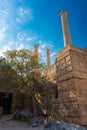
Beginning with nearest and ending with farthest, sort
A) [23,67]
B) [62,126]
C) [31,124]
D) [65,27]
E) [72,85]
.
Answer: [62,126] → [72,85] → [31,124] → [23,67] → [65,27]

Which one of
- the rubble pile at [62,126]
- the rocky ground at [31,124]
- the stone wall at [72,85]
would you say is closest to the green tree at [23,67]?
the rocky ground at [31,124]

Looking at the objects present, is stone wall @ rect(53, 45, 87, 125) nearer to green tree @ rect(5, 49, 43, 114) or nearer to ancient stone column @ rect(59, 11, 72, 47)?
green tree @ rect(5, 49, 43, 114)

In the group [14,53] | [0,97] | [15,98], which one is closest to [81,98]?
[14,53]

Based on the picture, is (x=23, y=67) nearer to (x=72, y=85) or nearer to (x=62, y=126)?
(x=72, y=85)

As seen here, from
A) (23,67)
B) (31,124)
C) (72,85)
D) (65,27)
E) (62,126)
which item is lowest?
(31,124)

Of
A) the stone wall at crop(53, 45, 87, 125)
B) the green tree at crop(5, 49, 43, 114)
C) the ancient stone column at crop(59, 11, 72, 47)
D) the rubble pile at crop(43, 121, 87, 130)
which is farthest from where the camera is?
the ancient stone column at crop(59, 11, 72, 47)

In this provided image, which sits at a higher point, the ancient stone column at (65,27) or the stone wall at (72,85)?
the ancient stone column at (65,27)

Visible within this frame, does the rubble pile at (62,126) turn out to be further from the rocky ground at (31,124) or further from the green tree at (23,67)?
the green tree at (23,67)

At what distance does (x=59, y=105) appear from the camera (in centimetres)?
867

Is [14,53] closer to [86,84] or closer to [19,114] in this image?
[19,114]

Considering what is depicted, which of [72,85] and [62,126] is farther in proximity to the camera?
[72,85]

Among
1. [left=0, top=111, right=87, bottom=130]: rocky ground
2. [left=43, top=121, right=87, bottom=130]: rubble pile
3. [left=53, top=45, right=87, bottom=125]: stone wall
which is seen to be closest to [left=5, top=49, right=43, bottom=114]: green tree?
[left=0, top=111, right=87, bottom=130]: rocky ground

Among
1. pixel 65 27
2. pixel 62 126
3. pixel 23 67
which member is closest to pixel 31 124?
pixel 62 126

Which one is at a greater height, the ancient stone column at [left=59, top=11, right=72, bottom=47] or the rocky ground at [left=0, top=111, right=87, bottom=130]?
the ancient stone column at [left=59, top=11, right=72, bottom=47]
